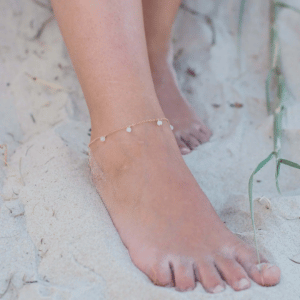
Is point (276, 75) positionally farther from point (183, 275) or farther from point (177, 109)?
point (183, 275)

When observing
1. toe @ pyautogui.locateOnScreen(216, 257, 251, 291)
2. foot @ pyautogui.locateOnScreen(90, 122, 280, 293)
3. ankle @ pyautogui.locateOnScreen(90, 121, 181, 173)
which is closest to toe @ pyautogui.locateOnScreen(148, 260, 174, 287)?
foot @ pyautogui.locateOnScreen(90, 122, 280, 293)

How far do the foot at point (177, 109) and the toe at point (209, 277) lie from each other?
48 centimetres

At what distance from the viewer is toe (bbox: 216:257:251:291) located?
2.23ft

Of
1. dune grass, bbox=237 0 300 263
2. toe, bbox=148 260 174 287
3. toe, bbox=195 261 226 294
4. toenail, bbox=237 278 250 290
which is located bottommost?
toenail, bbox=237 278 250 290

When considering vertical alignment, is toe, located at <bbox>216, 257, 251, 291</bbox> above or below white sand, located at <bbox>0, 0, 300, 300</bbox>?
below

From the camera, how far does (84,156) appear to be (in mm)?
994

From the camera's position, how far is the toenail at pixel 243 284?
2.21ft

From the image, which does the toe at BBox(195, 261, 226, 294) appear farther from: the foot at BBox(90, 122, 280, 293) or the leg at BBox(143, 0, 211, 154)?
the leg at BBox(143, 0, 211, 154)

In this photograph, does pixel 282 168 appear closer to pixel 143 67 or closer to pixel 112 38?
pixel 143 67

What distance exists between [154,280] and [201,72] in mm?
1000

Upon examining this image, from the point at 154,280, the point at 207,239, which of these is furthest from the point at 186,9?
the point at 154,280

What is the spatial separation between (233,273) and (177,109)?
0.69m

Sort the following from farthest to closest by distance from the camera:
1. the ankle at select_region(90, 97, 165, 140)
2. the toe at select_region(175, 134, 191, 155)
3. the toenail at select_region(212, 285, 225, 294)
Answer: the toe at select_region(175, 134, 191, 155)
the ankle at select_region(90, 97, 165, 140)
the toenail at select_region(212, 285, 225, 294)

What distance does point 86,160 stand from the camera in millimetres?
974
